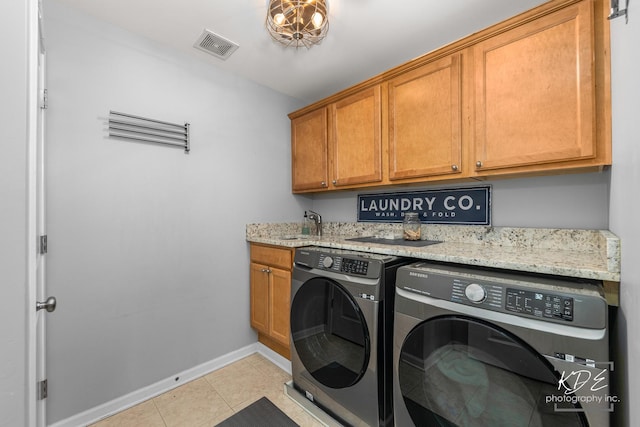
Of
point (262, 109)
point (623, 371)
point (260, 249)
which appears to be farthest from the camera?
point (262, 109)

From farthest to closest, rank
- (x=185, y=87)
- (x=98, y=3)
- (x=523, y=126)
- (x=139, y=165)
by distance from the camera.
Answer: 1. (x=185, y=87)
2. (x=139, y=165)
3. (x=98, y=3)
4. (x=523, y=126)

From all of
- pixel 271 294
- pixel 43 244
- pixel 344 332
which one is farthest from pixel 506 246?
pixel 43 244

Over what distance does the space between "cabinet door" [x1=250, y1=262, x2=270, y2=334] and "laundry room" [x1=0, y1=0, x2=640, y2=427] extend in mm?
18

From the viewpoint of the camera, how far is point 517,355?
91 centimetres

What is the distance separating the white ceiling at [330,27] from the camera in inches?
59.3

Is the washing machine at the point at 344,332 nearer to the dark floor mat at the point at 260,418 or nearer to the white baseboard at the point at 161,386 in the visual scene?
the dark floor mat at the point at 260,418

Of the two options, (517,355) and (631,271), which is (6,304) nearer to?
(517,355)

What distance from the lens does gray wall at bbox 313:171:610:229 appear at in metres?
1.42

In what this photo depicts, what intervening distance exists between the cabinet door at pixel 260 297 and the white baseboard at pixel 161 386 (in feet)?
0.78

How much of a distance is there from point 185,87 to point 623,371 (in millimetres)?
2736

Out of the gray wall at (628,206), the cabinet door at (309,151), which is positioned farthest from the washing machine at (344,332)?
the cabinet door at (309,151)

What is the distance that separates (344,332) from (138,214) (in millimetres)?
1555

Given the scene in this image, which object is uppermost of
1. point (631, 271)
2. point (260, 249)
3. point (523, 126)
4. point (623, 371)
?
point (523, 126)

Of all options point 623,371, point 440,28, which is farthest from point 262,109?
point 623,371
